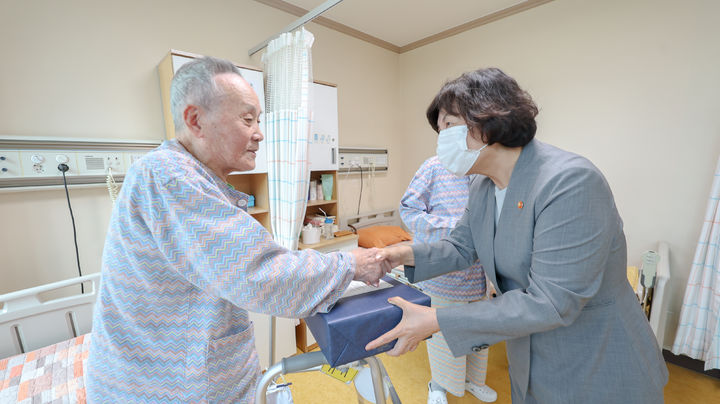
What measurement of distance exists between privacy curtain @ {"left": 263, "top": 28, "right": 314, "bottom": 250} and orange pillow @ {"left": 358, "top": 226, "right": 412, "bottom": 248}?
3.14ft

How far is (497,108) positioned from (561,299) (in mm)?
521

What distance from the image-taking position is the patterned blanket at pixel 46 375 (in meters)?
1.16

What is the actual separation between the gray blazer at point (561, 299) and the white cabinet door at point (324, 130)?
1.70m

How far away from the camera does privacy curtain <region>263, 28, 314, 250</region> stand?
1.90 metres

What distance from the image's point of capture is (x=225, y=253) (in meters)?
0.67

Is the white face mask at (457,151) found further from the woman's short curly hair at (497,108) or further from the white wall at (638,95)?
the white wall at (638,95)

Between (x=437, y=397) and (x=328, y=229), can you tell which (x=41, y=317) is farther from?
(x=437, y=397)

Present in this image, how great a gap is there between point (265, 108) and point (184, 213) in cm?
164

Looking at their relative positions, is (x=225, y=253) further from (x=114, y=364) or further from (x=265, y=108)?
(x=265, y=108)

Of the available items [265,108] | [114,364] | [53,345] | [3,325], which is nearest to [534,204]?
[114,364]

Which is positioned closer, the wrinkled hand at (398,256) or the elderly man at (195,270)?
the elderly man at (195,270)

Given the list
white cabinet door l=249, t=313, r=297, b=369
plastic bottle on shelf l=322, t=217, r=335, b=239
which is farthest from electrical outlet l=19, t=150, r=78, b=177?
plastic bottle on shelf l=322, t=217, r=335, b=239

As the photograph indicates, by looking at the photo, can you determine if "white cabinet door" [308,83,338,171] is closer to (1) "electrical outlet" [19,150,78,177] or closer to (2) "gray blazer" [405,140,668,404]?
(1) "electrical outlet" [19,150,78,177]

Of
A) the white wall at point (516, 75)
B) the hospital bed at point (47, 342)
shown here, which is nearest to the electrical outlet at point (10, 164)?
the white wall at point (516, 75)
